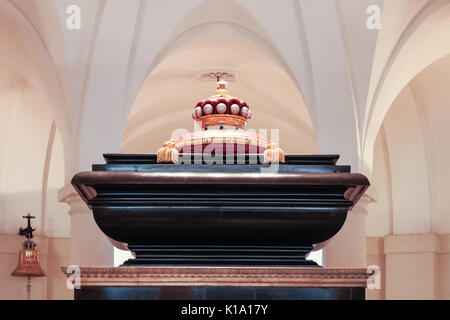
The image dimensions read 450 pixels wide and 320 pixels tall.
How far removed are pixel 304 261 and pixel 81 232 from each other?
8.12 m

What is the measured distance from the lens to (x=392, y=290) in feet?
47.0

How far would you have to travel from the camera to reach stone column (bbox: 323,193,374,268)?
10047 mm

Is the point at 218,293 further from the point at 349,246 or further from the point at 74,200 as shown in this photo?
the point at 74,200

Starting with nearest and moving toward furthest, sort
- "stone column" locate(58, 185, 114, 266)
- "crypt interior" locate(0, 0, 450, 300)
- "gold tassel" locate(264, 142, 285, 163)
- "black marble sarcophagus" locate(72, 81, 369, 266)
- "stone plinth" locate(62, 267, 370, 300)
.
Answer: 1. "stone plinth" locate(62, 267, 370, 300)
2. "black marble sarcophagus" locate(72, 81, 369, 266)
3. "gold tassel" locate(264, 142, 285, 163)
4. "stone column" locate(58, 185, 114, 266)
5. "crypt interior" locate(0, 0, 450, 300)

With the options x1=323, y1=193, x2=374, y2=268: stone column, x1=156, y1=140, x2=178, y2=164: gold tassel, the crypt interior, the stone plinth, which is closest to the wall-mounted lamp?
the crypt interior

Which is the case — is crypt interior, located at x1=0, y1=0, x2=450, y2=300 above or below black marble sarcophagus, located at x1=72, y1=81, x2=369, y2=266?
above

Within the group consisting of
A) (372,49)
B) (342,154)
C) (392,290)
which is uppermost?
(372,49)

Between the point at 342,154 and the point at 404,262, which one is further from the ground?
the point at 342,154

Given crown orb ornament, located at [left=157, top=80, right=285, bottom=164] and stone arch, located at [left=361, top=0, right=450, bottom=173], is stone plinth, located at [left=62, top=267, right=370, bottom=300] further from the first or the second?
stone arch, located at [left=361, top=0, right=450, bottom=173]

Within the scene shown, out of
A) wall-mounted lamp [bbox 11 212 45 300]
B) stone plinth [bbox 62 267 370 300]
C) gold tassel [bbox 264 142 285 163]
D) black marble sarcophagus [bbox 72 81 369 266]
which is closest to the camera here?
stone plinth [bbox 62 267 370 300]

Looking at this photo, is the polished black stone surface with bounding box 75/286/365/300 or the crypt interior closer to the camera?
the polished black stone surface with bounding box 75/286/365/300

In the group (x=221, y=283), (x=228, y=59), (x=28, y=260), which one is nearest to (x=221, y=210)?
(x=221, y=283)

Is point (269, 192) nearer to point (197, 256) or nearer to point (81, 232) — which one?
point (197, 256)
